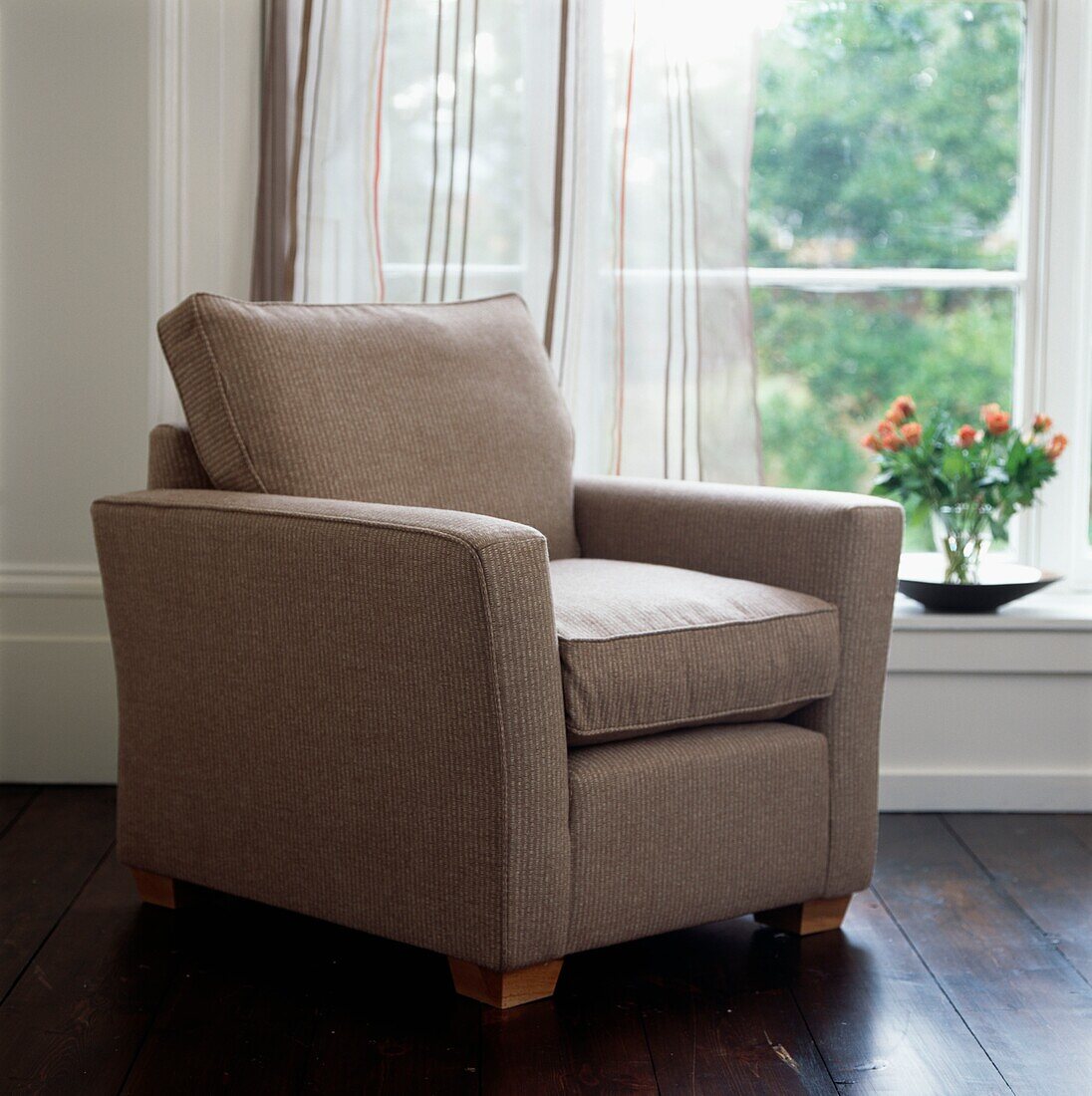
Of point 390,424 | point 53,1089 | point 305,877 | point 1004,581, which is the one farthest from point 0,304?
point 1004,581

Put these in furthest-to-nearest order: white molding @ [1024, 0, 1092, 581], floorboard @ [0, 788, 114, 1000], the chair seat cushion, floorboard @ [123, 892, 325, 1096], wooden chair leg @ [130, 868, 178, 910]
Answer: white molding @ [1024, 0, 1092, 581] → wooden chair leg @ [130, 868, 178, 910] → floorboard @ [0, 788, 114, 1000] → the chair seat cushion → floorboard @ [123, 892, 325, 1096]

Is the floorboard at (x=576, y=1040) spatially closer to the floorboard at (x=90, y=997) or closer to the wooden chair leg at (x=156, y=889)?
the floorboard at (x=90, y=997)

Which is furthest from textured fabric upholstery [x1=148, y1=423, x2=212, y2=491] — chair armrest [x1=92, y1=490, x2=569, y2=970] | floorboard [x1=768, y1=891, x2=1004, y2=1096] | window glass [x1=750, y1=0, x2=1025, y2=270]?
window glass [x1=750, y1=0, x2=1025, y2=270]

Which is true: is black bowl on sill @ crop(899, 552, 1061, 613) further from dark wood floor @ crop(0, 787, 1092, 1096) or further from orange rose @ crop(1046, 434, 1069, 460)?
dark wood floor @ crop(0, 787, 1092, 1096)

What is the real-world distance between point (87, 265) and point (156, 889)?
1.23 meters

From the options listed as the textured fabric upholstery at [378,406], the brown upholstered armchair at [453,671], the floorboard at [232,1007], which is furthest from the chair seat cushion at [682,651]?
the floorboard at [232,1007]

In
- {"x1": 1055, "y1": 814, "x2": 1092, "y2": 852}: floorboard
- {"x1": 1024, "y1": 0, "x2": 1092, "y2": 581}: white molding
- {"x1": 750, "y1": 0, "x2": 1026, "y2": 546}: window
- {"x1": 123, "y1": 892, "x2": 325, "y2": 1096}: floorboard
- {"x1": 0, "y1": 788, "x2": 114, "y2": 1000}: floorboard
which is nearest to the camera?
{"x1": 123, "y1": 892, "x2": 325, "y2": 1096}: floorboard

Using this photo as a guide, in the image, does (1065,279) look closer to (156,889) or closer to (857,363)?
(857,363)

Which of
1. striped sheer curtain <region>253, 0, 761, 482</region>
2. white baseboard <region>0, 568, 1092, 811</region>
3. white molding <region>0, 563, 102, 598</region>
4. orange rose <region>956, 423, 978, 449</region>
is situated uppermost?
striped sheer curtain <region>253, 0, 761, 482</region>

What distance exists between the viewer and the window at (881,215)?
291 centimetres

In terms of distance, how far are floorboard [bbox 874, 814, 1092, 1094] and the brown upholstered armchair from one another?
17 cm

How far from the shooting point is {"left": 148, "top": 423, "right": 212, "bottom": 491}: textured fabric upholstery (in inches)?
79.6

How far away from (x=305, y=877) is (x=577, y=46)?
5.44 ft

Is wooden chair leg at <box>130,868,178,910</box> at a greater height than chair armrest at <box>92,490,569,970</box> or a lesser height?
lesser
